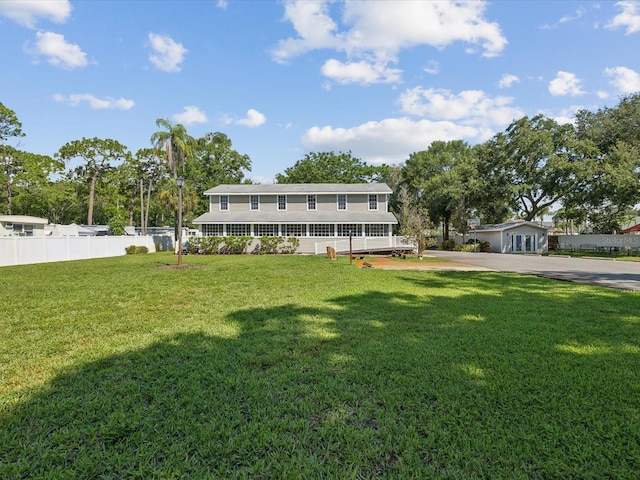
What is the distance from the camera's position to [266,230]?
2681cm

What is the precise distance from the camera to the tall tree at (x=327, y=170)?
4572 centimetres

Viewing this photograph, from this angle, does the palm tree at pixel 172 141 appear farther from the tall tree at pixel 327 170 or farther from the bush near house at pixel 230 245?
the tall tree at pixel 327 170

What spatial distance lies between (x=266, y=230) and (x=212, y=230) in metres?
4.36

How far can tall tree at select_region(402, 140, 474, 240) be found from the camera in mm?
33906

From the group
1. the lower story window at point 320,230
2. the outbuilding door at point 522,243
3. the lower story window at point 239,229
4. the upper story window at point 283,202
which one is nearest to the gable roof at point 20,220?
the lower story window at point 239,229

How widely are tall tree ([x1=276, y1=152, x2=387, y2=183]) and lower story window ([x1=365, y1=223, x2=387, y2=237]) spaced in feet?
67.8

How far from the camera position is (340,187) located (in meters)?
28.6

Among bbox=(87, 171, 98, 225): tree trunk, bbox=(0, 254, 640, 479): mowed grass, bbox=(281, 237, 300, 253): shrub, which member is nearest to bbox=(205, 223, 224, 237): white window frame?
bbox=(281, 237, 300, 253): shrub

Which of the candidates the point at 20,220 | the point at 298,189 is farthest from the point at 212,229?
the point at 20,220

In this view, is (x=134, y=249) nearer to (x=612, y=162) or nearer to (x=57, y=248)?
(x=57, y=248)

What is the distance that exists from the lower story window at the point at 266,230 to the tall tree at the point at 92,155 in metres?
22.6

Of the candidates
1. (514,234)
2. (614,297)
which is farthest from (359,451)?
(514,234)

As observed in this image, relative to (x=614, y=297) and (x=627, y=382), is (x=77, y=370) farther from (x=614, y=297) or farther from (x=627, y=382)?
(x=614, y=297)

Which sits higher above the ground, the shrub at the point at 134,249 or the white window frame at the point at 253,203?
the white window frame at the point at 253,203
